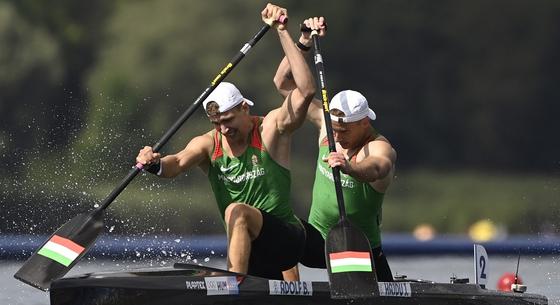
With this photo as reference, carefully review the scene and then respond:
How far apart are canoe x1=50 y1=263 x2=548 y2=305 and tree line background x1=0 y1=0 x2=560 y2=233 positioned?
1719 centimetres

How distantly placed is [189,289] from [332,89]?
24249 millimetres

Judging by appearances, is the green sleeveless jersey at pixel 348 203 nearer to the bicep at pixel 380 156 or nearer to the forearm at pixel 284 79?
the bicep at pixel 380 156

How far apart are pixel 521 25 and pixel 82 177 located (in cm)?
1520

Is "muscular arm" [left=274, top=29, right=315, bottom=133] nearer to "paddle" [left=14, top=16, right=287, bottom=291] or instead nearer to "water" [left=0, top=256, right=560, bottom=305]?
"paddle" [left=14, top=16, right=287, bottom=291]

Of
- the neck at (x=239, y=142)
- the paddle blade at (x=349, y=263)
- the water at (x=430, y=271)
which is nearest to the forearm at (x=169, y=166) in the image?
the neck at (x=239, y=142)

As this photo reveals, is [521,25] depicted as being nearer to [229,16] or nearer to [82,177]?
[229,16]

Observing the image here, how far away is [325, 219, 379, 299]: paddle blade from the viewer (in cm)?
802

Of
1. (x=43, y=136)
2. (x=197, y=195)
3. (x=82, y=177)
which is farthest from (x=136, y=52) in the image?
(x=82, y=177)

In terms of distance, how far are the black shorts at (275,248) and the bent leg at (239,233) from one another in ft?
0.63

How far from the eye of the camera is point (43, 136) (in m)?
29.5

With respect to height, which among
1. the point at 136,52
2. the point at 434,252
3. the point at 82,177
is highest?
the point at 136,52

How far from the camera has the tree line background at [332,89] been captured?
90.6 ft

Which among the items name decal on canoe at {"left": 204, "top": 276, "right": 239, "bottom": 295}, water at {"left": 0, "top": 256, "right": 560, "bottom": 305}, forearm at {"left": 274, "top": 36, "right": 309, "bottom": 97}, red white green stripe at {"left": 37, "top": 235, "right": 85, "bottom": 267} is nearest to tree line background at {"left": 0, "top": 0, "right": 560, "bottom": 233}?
water at {"left": 0, "top": 256, "right": 560, "bottom": 305}

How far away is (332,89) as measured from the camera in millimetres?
31703
